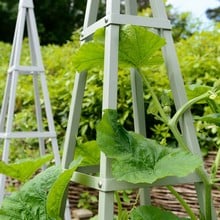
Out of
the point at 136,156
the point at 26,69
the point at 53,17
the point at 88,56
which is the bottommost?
the point at 136,156

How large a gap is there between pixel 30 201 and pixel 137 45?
0.48 metres

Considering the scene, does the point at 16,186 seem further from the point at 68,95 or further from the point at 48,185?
the point at 48,185

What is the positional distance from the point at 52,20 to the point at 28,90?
850cm

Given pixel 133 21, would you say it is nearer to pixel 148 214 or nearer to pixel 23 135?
pixel 148 214

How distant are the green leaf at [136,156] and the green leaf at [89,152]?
0.21m

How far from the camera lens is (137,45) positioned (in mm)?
1061

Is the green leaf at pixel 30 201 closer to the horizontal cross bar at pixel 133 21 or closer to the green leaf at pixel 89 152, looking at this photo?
the green leaf at pixel 89 152

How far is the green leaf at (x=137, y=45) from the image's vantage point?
1.04 meters

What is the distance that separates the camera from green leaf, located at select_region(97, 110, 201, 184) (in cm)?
93

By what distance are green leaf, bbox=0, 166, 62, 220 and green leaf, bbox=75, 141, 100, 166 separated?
8 cm

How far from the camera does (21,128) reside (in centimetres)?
292

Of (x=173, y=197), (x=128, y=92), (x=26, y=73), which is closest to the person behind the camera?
(x=26, y=73)

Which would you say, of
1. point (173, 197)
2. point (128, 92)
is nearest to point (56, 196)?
point (173, 197)

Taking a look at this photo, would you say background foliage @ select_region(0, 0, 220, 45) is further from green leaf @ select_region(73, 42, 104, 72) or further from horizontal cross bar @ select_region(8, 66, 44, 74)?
green leaf @ select_region(73, 42, 104, 72)
